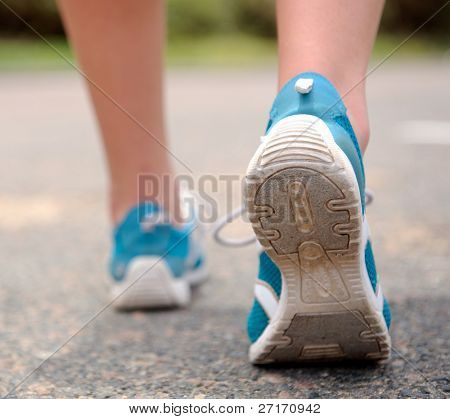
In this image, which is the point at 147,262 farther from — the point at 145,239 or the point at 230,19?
the point at 230,19

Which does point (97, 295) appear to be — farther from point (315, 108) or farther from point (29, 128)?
point (29, 128)

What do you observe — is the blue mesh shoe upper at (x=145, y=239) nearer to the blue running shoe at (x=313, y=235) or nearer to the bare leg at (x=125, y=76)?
the bare leg at (x=125, y=76)

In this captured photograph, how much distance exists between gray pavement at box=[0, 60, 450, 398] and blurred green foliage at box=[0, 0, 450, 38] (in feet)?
24.7

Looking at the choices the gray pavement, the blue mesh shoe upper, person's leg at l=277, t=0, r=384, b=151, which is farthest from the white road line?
person's leg at l=277, t=0, r=384, b=151

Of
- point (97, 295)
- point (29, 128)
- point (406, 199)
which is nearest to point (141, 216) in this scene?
point (97, 295)

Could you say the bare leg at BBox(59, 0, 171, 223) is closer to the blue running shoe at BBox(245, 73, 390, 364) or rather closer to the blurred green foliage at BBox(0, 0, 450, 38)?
the blue running shoe at BBox(245, 73, 390, 364)

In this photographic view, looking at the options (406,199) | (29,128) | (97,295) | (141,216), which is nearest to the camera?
(141,216)

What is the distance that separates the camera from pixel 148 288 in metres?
1.36

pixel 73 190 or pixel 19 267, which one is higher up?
pixel 73 190

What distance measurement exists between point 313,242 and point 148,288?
56 centimetres

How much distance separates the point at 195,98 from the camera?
209 inches

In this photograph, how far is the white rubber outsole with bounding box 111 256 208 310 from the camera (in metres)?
1.36

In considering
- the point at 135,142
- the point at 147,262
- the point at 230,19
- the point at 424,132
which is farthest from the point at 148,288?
the point at 230,19

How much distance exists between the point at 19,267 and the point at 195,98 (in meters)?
3.73
